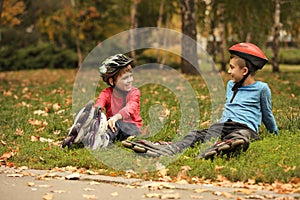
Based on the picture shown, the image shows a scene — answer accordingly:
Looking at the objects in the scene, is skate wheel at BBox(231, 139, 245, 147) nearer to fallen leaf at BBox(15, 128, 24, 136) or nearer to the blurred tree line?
fallen leaf at BBox(15, 128, 24, 136)

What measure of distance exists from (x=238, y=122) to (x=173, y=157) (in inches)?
38.2

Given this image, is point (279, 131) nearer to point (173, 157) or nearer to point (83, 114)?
point (173, 157)

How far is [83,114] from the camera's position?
661 cm

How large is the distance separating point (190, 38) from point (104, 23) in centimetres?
1213

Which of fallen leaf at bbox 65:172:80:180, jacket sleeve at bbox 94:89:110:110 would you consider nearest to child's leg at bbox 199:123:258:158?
fallen leaf at bbox 65:172:80:180

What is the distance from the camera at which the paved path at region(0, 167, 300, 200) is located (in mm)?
4934

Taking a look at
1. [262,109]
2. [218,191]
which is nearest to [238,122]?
[262,109]

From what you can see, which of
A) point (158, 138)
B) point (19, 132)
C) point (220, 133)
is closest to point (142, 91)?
point (19, 132)

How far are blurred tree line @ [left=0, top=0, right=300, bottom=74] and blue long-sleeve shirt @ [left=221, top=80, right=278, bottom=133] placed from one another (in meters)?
13.5

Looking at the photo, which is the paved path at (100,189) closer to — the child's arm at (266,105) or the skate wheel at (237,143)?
the skate wheel at (237,143)

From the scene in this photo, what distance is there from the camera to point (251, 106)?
6.76 m

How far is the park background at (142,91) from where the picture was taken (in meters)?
5.84

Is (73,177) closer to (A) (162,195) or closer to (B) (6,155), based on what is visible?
(A) (162,195)

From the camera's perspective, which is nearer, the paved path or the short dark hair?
the paved path
